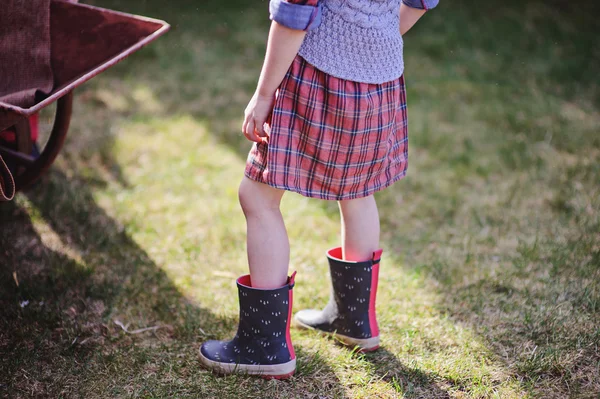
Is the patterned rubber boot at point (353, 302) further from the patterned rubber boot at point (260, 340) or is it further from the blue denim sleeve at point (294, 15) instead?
the blue denim sleeve at point (294, 15)

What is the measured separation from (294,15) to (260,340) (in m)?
0.84

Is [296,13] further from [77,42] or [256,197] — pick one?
[77,42]

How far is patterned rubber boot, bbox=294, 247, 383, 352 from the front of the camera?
163 cm

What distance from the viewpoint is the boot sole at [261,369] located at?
5.13 ft

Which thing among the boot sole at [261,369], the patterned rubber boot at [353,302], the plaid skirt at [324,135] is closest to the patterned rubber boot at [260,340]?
the boot sole at [261,369]

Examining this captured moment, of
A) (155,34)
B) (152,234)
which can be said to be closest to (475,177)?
(152,234)

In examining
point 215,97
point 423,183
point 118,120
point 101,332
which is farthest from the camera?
point 215,97

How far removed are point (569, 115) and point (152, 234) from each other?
93.8 inches

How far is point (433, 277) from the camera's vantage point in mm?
2082

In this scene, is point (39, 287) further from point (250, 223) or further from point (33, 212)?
point (250, 223)

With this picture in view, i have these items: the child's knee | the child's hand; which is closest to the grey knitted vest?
the child's hand

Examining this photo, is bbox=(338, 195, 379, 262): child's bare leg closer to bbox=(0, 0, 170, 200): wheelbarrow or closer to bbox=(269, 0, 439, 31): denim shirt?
bbox=(269, 0, 439, 31): denim shirt

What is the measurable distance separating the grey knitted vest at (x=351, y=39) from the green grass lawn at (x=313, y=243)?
0.81 m

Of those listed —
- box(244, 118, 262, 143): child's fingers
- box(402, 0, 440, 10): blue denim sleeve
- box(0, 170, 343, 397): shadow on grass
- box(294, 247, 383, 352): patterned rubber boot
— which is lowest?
box(0, 170, 343, 397): shadow on grass
